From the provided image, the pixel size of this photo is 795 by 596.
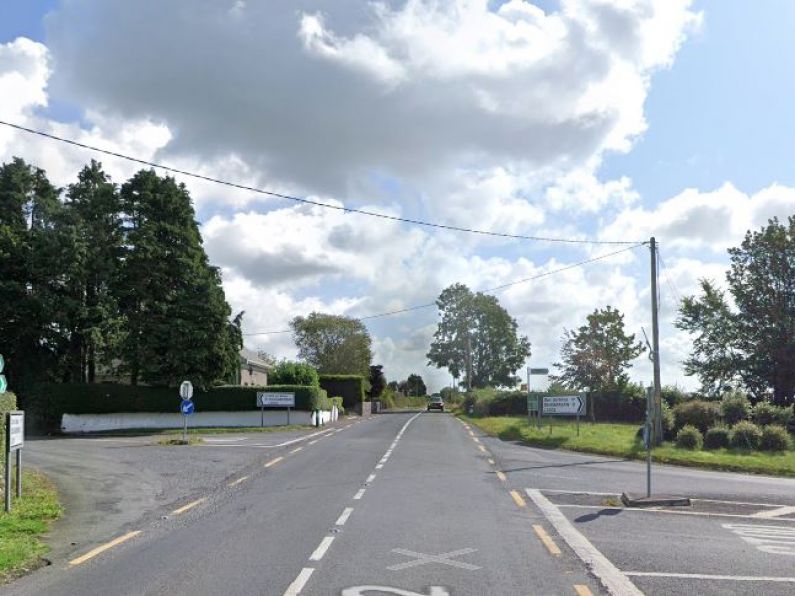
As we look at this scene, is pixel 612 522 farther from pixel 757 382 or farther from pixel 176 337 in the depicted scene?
pixel 757 382

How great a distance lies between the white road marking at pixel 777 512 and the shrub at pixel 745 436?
42.3ft

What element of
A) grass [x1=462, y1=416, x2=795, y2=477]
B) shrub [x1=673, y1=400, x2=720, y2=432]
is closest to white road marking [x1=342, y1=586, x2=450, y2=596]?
grass [x1=462, y1=416, x2=795, y2=477]

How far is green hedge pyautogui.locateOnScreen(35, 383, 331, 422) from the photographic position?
40.2 metres

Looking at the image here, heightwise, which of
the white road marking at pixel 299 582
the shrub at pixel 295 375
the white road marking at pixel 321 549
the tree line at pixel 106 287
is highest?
the tree line at pixel 106 287

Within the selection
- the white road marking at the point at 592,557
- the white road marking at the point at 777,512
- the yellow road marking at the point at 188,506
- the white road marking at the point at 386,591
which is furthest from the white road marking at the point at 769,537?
the yellow road marking at the point at 188,506

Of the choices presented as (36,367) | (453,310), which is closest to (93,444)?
(36,367)

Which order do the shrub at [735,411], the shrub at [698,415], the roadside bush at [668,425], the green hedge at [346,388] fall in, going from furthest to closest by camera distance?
1. the green hedge at [346,388]
2. the shrub at [735,411]
3. the shrub at [698,415]
4. the roadside bush at [668,425]

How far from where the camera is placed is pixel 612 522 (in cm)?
1158

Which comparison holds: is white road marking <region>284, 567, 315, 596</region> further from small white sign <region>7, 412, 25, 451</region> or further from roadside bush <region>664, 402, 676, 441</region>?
roadside bush <region>664, 402, 676, 441</region>

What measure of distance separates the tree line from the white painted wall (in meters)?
2.07

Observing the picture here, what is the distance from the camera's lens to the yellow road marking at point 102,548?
8831mm

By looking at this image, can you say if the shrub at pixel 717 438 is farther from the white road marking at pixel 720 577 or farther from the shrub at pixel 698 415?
the white road marking at pixel 720 577

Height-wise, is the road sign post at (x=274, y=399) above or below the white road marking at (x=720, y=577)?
below

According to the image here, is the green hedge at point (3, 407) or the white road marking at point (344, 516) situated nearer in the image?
the white road marking at point (344, 516)
